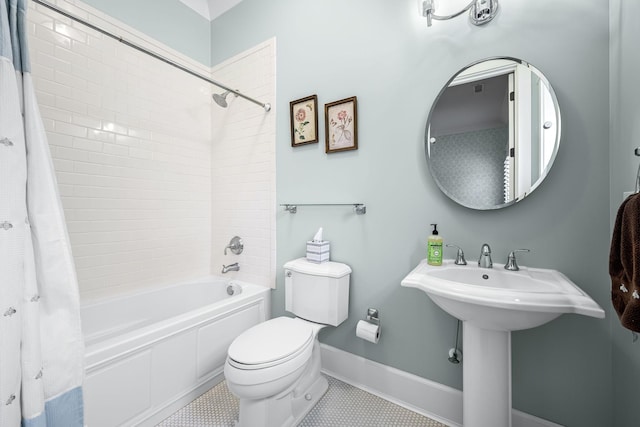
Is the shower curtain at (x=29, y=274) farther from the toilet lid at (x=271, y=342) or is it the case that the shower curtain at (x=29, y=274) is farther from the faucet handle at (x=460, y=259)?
the faucet handle at (x=460, y=259)

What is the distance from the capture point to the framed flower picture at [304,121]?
180 cm

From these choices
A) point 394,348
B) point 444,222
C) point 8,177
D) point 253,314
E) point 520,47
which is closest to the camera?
point 8,177

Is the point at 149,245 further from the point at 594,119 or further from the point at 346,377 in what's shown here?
the point at 594,119

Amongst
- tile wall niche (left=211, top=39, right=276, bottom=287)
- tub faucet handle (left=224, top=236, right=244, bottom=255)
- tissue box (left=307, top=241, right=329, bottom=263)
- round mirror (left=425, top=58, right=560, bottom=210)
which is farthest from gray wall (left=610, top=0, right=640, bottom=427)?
tub faucet handle (left=224, top=236, right=244, bottom=255)

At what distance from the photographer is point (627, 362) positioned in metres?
0.96

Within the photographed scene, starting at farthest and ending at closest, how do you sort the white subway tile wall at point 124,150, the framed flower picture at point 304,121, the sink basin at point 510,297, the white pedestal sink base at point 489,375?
1. the framed flower picture at point 304,121
2. the white subway tile wall at point 124,150
3. the white pedestal sink base at point 489,375
4. the sink basin at point 510,297

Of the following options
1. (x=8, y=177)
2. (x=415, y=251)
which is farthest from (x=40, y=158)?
(x=415, y=251)

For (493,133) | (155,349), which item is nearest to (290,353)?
(155,349)

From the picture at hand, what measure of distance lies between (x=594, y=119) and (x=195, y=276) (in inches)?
108

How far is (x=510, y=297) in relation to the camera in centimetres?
88

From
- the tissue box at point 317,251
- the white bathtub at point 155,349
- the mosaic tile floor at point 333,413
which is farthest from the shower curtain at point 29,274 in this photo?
the tissue box at point 317,251

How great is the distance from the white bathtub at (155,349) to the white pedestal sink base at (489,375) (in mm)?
1368

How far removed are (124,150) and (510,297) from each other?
237 centimetres

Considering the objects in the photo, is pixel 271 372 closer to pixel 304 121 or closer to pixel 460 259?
pixel 460 259
